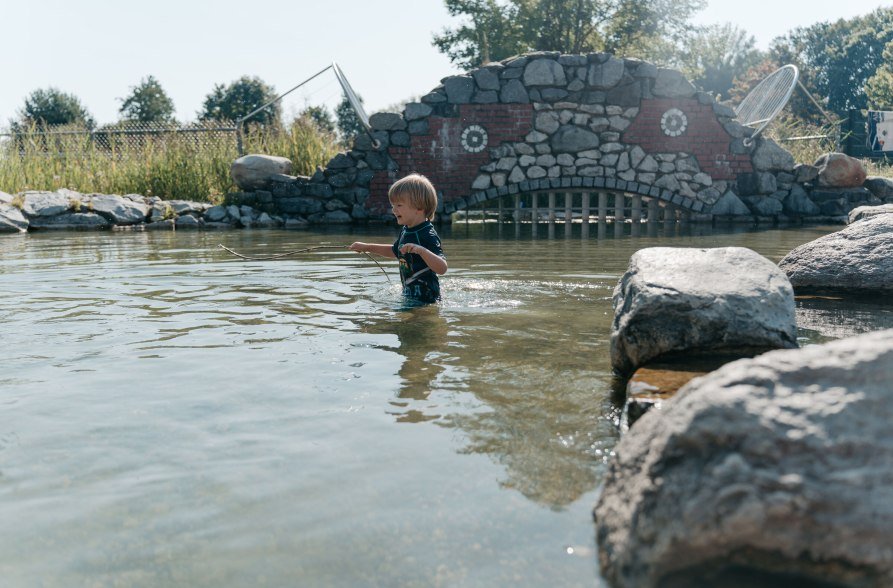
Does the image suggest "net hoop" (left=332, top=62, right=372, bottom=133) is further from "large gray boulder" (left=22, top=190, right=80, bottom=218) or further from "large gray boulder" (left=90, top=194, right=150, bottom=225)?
"large gray boulder" (left=22, top=190, right=80, bottom=218)

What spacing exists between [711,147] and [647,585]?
51.3ft

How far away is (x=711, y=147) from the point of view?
1616cm

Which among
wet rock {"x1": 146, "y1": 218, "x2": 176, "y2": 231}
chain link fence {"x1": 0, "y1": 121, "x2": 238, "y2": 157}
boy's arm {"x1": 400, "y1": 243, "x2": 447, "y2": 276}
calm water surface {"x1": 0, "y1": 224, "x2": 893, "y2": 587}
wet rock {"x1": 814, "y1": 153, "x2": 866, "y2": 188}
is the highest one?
chain link fence {"x1": 0, "y1": 121, "x2": 238, "y2": 157}

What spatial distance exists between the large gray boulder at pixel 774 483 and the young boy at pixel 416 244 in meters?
3.35

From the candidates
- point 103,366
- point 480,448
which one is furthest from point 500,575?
point 103,366

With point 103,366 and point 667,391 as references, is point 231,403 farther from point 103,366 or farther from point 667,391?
point 667,391

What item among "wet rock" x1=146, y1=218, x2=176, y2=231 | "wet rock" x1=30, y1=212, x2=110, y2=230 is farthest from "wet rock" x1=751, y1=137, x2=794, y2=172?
"wet rock" x1=30, y1=212, x2=110, y2=230

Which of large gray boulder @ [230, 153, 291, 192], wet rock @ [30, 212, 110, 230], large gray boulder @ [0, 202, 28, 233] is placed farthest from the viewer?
large gray boulder @ [230, 153, 291, 192]

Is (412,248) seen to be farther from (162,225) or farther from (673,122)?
(673,122)

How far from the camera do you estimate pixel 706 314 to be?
3.17 metres

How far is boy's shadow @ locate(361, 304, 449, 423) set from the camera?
10.0 ft

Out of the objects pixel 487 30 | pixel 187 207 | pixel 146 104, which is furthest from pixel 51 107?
pixel 187 207

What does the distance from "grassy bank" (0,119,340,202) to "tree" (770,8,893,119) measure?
4095cm

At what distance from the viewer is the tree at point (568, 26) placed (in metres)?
31.4
